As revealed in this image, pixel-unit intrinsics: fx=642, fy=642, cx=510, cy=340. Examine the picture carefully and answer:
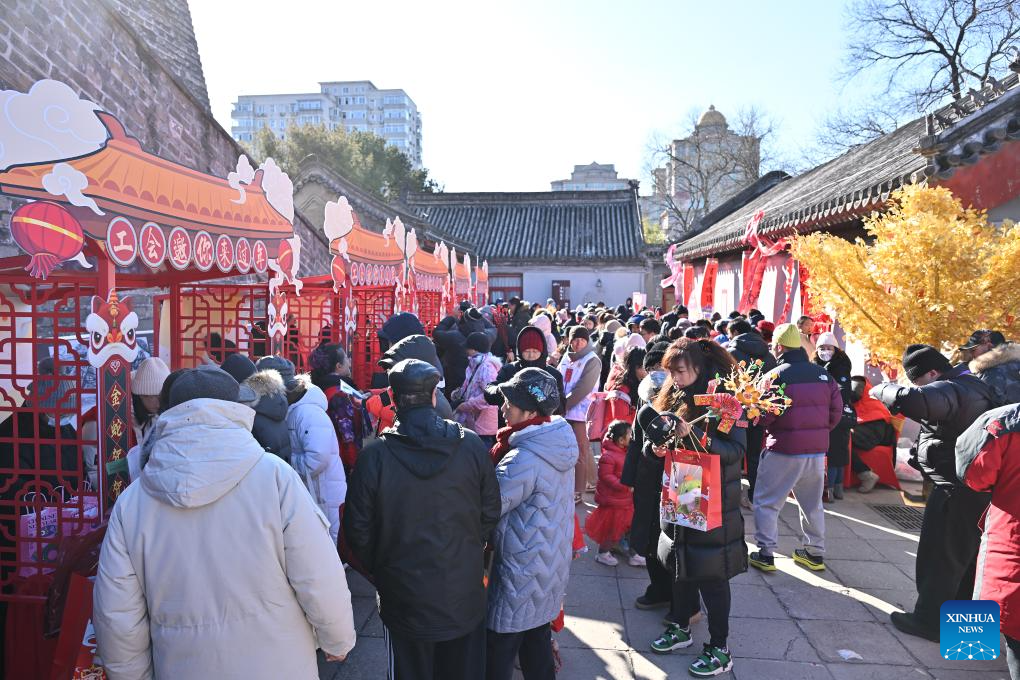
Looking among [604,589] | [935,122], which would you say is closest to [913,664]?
[604,589]

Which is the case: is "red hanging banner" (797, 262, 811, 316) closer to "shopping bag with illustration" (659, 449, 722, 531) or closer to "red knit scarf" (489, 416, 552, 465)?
"shopping bag with illustration" (659, 449, 722, 531)

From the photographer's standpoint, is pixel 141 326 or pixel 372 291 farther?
pixel 372 291

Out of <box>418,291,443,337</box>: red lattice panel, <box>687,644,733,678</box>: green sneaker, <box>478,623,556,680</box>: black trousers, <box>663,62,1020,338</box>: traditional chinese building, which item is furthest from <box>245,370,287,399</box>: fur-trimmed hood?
<box>418,291,443,337</box>: red lattice panel

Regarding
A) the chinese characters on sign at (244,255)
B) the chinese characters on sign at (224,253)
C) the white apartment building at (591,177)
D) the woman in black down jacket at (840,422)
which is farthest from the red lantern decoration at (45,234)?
the white apartment building at (591,177)

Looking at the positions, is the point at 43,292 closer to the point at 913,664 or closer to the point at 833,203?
the point at 913,664

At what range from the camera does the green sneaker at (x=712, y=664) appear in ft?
11.0

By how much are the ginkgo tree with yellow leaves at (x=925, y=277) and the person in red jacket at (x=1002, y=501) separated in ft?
5.94

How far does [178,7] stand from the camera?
10.9m

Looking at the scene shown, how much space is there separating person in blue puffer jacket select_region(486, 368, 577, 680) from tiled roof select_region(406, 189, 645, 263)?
24.4 metres

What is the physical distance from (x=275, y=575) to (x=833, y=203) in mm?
7587

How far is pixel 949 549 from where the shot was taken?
3.72 meters

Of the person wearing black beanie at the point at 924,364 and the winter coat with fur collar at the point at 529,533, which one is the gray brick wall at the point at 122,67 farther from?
the person wearing black beanie at the point at 924,364

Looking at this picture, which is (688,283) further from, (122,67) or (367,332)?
(122,67)

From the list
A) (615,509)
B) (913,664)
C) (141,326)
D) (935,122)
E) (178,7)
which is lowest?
(913,664)
